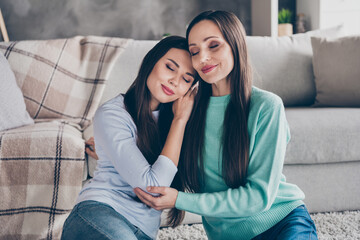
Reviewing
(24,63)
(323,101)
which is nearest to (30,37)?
(24,63)

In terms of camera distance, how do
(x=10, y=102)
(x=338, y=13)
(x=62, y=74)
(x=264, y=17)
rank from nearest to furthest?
(x=10, y=102) → (x=62, y=74) → (x=338, y=13) → (x=264, y=17)

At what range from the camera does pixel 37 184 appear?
1.33 metres

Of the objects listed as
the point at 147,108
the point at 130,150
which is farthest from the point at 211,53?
the point at 130,150

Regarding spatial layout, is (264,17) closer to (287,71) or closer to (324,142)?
(287,71)

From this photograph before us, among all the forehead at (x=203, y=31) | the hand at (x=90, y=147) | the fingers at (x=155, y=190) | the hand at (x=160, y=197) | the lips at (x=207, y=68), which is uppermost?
the forehead at (x=203, y=31)

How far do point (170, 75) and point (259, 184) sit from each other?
1.46ft

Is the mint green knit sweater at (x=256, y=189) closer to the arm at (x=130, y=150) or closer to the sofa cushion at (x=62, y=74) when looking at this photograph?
the arm at (x=130, y=150)

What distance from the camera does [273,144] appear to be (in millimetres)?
909

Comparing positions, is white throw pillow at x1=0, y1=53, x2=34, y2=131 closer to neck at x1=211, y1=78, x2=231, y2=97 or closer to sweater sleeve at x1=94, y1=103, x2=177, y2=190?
sweater sleeve at x1=94, y1=103, x2=177, y2=190

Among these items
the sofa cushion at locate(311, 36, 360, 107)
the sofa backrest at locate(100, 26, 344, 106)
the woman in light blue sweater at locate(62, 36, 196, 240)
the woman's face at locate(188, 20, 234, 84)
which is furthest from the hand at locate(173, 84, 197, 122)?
the sofa cushion at locate(311, 36, 360, 107)

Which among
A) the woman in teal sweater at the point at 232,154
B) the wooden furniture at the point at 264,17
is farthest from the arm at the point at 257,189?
the wooden furniture at the point at 264,17

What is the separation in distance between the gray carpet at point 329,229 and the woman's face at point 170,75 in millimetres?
625

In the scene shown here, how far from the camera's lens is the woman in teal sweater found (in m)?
0.91

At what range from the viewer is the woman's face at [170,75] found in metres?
1.07
